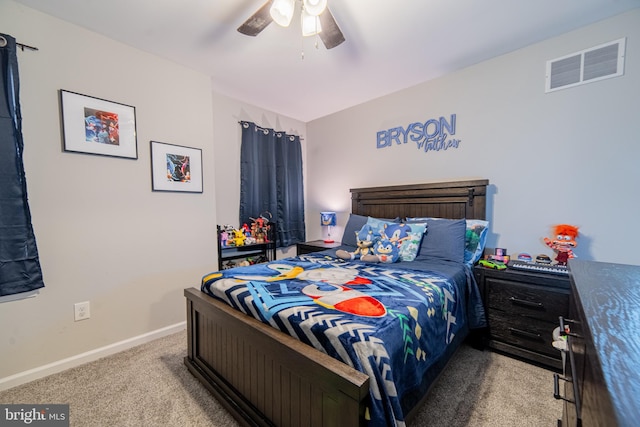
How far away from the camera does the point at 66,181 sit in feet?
6.18

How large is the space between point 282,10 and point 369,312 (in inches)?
67.6

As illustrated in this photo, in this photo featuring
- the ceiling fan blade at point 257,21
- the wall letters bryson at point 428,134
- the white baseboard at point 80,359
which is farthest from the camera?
the wall letters bryson at point 428,134

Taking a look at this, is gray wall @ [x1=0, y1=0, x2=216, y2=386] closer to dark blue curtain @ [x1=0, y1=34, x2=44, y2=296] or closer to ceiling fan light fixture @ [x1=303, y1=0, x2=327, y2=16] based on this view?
dark blue curtain @ [x1=0, y1=34, x2=44, y2=296]

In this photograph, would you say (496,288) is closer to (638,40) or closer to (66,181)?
(638,40)

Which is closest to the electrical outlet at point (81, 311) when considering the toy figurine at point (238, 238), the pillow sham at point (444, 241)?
the toy figurine at point (238, 238)

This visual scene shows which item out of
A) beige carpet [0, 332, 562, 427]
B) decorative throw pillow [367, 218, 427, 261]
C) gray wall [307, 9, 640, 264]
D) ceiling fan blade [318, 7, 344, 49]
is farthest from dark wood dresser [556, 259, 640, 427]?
ceiling fan blade [318, 7, 344, 49]

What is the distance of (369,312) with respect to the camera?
1.17 meters

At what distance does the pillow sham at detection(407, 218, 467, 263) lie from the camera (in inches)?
83.6

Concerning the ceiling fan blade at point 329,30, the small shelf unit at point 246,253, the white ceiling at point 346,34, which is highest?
the white ceiling at point 346,34

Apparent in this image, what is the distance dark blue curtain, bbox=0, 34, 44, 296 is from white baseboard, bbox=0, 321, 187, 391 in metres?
0.58

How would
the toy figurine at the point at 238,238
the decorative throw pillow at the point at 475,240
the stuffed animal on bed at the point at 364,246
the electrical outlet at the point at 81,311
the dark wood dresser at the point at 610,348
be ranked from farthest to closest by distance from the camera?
the toy figurine at the point at 238,238
the stuffed animal on bed at the point at 364,246
the decorative throw pillow at the point at 475,240
the electrical outlet at the point at 81,311
the dark wood dresser at the point at 610,348

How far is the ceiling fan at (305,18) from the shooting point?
4.78ft

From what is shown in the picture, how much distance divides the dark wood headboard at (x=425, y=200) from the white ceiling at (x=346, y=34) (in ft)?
3.86

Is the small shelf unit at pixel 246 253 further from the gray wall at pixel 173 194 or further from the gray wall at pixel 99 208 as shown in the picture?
the gray wall at pixel 99 208
